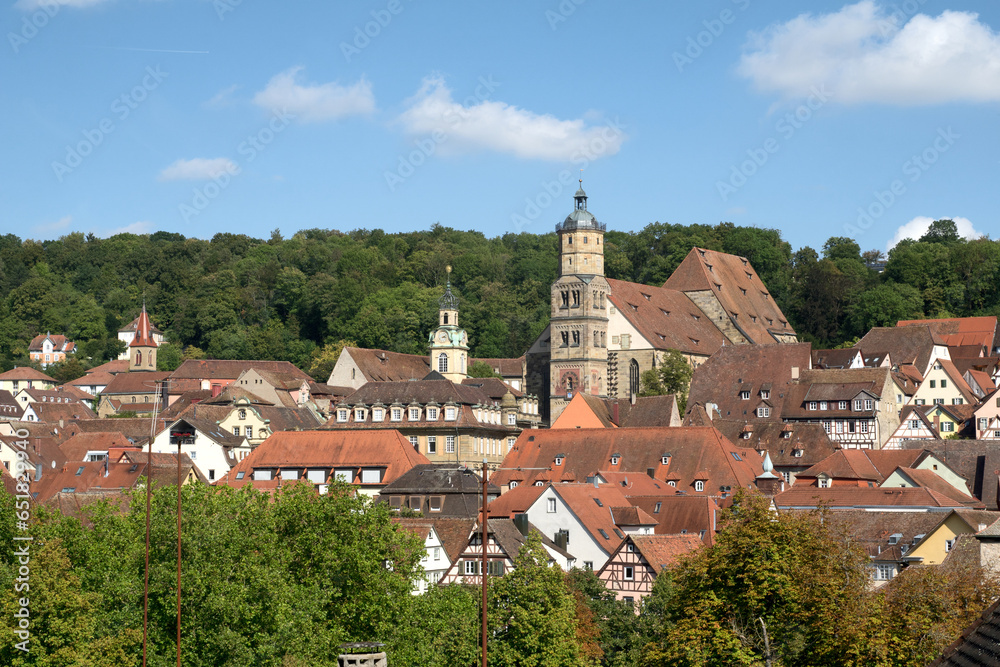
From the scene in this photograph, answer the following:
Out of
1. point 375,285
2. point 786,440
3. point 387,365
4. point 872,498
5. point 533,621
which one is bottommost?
point 533,621

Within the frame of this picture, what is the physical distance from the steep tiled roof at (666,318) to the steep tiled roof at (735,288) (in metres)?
2.17

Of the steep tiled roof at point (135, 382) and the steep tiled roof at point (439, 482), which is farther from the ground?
the steep tiled roof at point (135, 382)

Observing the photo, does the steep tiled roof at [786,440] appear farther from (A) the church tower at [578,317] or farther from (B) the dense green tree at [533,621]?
(B) the dense green tree at [533,621]

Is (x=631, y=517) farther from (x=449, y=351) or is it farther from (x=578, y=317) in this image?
(x=449, y=351)

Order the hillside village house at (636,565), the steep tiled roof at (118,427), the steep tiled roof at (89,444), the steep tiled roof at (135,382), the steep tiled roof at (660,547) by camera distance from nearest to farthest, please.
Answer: the hillside village house at (636,565) < the steep tiled roof at (660,547) < the steep tiled roof at (89,444) < the steep tiled roof at (118,427) < the steep tiled roof at (135,382)

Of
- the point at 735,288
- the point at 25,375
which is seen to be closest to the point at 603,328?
the point at 735,288

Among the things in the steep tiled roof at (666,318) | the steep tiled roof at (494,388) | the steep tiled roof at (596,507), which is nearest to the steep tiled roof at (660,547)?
the steep tiled roof at (596,507)

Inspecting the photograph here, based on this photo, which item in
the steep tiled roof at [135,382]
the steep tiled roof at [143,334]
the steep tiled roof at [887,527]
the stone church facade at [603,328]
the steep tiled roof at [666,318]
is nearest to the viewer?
the steep tiled roof at [887,527]

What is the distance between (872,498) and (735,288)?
52.7 metres

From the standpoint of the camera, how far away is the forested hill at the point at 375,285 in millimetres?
124375

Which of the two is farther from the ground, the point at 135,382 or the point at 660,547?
the point at 135,382

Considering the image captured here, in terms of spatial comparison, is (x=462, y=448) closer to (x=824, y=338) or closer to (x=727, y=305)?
(x=727, y=305)

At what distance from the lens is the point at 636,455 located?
77875mm

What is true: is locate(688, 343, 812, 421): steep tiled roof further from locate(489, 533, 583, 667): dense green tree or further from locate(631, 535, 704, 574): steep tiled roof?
locate(489, 533, 583, 667): dense green tree
